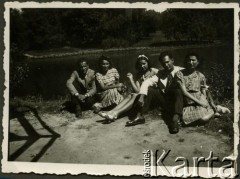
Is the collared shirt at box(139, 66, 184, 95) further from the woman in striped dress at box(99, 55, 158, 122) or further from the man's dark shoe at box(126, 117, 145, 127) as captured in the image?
the man's dark shoe at box(126, 117, 145, 127)

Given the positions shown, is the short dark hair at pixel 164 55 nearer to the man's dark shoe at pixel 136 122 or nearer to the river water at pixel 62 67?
the river water at pixel 62 67

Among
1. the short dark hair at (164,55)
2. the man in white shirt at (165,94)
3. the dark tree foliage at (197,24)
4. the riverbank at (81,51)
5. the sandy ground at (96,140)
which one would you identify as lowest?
the sandy ground at (96,140)

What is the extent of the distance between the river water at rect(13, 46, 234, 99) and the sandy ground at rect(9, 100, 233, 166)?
0.16 m

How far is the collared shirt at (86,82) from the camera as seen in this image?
9.51 feet

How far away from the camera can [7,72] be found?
2922 mm

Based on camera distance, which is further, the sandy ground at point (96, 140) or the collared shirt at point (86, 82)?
the collared shirt at point (86, 82)

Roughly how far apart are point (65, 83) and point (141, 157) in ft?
2.51

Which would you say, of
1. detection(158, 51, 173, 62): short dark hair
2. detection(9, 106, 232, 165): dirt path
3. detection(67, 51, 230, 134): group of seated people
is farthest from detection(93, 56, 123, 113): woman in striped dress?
detection(158, 51, 173, 62): short dark hair

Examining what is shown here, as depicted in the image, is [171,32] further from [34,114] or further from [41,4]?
[34,114]

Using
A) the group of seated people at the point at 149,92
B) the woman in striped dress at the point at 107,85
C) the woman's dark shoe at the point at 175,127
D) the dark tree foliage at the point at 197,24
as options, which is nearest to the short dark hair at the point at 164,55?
the group of seated people at the point at 149,92

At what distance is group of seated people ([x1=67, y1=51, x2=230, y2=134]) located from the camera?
9.21 feet

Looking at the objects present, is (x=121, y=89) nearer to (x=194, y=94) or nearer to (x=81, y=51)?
(x=81, y=51)

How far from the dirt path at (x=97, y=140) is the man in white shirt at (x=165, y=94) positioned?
61 millimetres

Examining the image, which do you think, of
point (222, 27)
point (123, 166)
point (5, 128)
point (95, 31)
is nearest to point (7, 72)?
point (5, 128)
